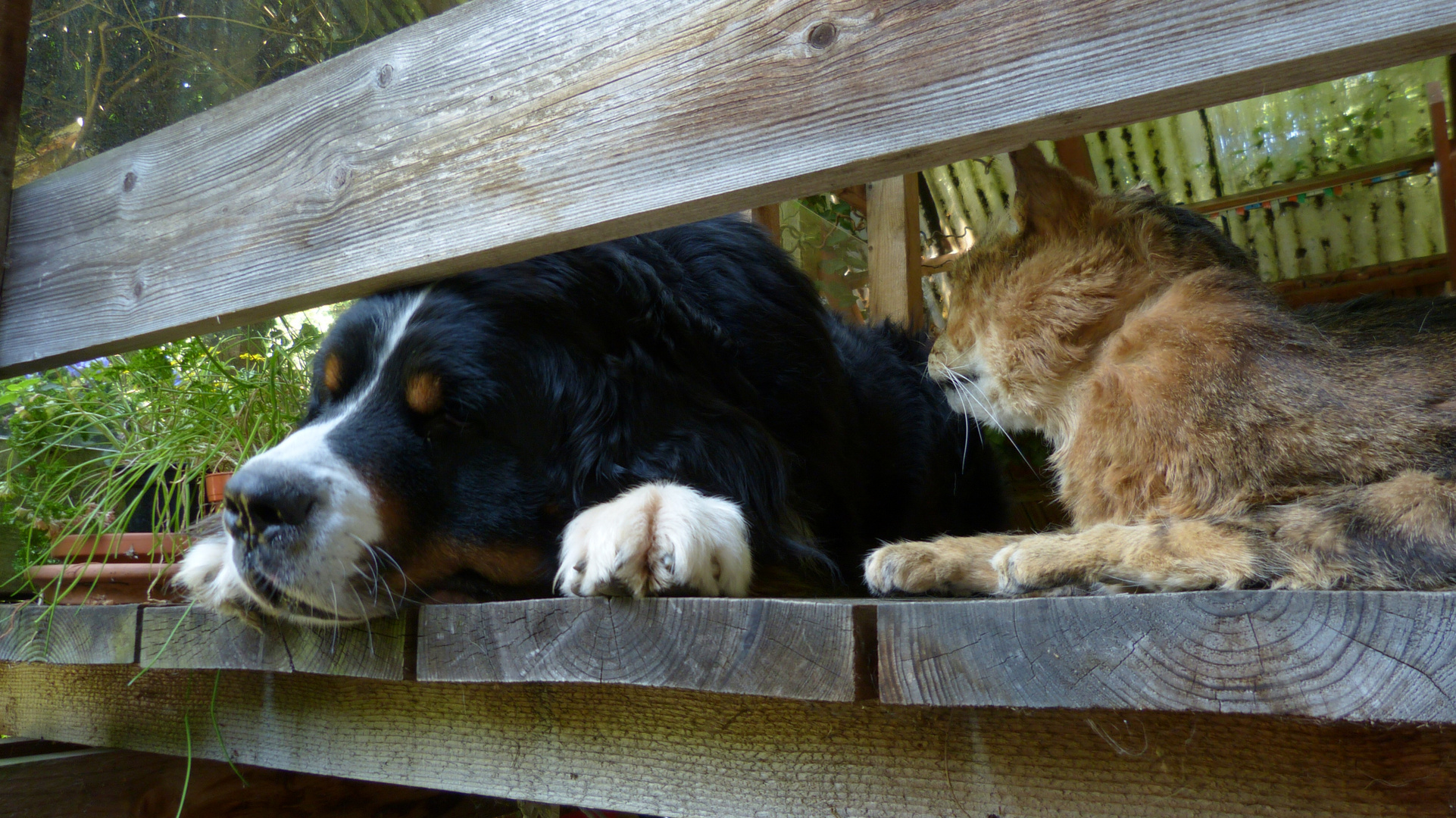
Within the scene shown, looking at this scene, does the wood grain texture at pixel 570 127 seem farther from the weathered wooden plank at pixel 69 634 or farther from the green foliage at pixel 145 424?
the weathered wooden plank at pixel 69 634

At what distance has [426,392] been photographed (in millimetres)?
1621

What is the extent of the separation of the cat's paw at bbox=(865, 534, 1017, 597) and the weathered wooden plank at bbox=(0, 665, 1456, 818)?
0.59 ft

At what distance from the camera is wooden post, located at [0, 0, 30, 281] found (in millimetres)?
2178

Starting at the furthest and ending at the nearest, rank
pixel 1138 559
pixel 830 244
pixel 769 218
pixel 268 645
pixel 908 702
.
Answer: pixel 830 244 → pixel 769 218 → pixel 268 645 → pixel 1138 559 → pixel 908 702

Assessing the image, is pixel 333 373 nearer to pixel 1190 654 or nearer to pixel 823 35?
pixel 823 35

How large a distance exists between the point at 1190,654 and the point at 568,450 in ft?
3.84

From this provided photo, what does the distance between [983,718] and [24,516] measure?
97.0 inches

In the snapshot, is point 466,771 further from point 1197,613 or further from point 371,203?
point 1197,613

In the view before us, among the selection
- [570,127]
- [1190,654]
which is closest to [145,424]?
[570,127]

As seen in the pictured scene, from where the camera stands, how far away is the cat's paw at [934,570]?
117 centimetres

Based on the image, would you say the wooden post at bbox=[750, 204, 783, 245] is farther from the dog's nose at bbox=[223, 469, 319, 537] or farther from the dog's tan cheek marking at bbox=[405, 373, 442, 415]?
the dog's nose at bbox=[223, 469, 319, 537]

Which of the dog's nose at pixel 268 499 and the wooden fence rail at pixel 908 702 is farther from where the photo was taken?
the dog's nose at pixel 268 499

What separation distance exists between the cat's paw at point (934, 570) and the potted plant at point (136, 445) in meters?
1.82

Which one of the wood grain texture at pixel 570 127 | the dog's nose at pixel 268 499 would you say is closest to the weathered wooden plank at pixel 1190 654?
the wood grain texture at pixel 570 127
